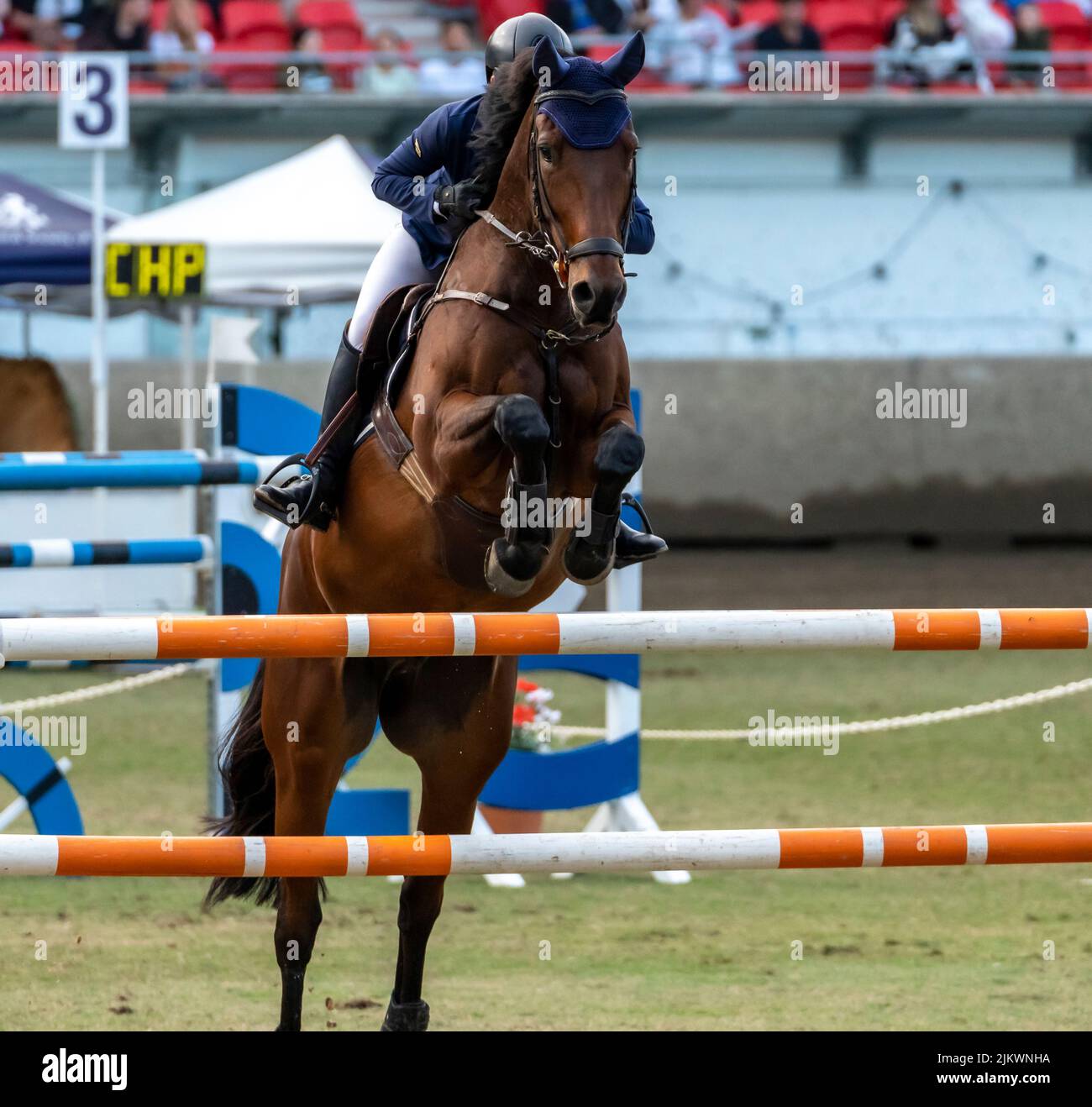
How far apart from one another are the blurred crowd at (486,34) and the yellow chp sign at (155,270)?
Result: 15.5 feet

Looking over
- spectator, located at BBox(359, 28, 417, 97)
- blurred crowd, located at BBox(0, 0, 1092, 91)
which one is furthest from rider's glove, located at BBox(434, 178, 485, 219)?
spectator, located at BBox(359, 28, 417, 97)

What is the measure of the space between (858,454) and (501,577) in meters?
10.8

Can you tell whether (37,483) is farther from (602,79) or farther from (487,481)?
(602,79)

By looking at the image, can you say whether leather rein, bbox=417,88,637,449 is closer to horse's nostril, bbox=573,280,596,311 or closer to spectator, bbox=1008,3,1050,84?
horse's nostril, bbox=573,280,596,311

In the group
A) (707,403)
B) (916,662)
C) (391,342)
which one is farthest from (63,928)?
(707,403)

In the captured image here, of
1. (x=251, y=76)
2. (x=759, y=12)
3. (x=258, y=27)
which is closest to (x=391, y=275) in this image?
(x=251, y=76)

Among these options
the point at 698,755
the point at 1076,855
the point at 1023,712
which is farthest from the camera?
the point at 1023,712

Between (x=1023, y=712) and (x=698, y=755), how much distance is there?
1.91m

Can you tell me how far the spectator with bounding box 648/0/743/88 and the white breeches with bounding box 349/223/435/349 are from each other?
11521mm

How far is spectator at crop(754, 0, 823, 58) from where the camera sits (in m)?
15.9

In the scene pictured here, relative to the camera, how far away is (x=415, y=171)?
14.9 ft

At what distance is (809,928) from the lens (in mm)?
5438

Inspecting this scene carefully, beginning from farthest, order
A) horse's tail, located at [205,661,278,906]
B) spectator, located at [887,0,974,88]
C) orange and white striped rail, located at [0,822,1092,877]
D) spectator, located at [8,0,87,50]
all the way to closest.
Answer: spectator, located at [887,0,974,88] < spectator, located at [8,0,87,50] < horse's tail, located at [205,661,278,906] < orange and white striped rail, located at [0,822,1092,877]

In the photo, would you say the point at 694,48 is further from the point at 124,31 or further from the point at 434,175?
the point at 434,175
